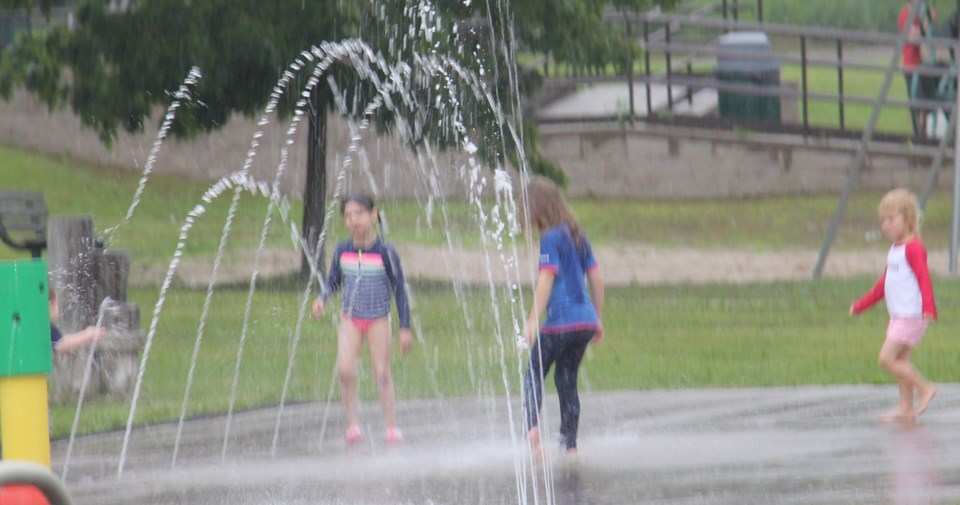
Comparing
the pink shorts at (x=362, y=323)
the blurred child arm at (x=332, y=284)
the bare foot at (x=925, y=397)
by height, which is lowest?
the bare foot at (x=925, y=397)

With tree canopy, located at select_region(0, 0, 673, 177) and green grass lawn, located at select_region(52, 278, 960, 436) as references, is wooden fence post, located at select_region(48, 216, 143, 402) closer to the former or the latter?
green grass lawn, located at select_region(52, 278, 960, 436)

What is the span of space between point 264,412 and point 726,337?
4.37 meters

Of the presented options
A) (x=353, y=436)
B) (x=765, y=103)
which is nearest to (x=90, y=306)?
(x=353, y=436)

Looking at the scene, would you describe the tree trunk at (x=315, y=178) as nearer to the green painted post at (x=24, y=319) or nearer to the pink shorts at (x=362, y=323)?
the pink shorts at (x=362, y=323)

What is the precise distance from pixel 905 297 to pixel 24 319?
526 centimetres

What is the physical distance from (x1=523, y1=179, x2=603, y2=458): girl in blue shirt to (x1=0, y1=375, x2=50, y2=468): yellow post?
2965 millimetres

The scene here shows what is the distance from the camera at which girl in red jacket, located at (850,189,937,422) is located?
9.11m

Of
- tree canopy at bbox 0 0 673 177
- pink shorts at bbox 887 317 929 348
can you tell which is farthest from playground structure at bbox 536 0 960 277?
pink shorts at bbox 887 317 929 348

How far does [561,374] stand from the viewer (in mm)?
8188

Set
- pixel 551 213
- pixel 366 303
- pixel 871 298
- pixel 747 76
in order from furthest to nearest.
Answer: pixel 747 76 < pixel 871 298 < pixel 366 303 < pixel 551 213

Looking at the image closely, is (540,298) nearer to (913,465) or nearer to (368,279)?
(368,279)

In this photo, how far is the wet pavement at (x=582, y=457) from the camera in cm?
721

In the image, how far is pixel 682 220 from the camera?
73.8ft

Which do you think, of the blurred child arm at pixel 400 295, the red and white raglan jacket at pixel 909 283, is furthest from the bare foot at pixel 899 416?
the blurred child arm at pixel 400 295
